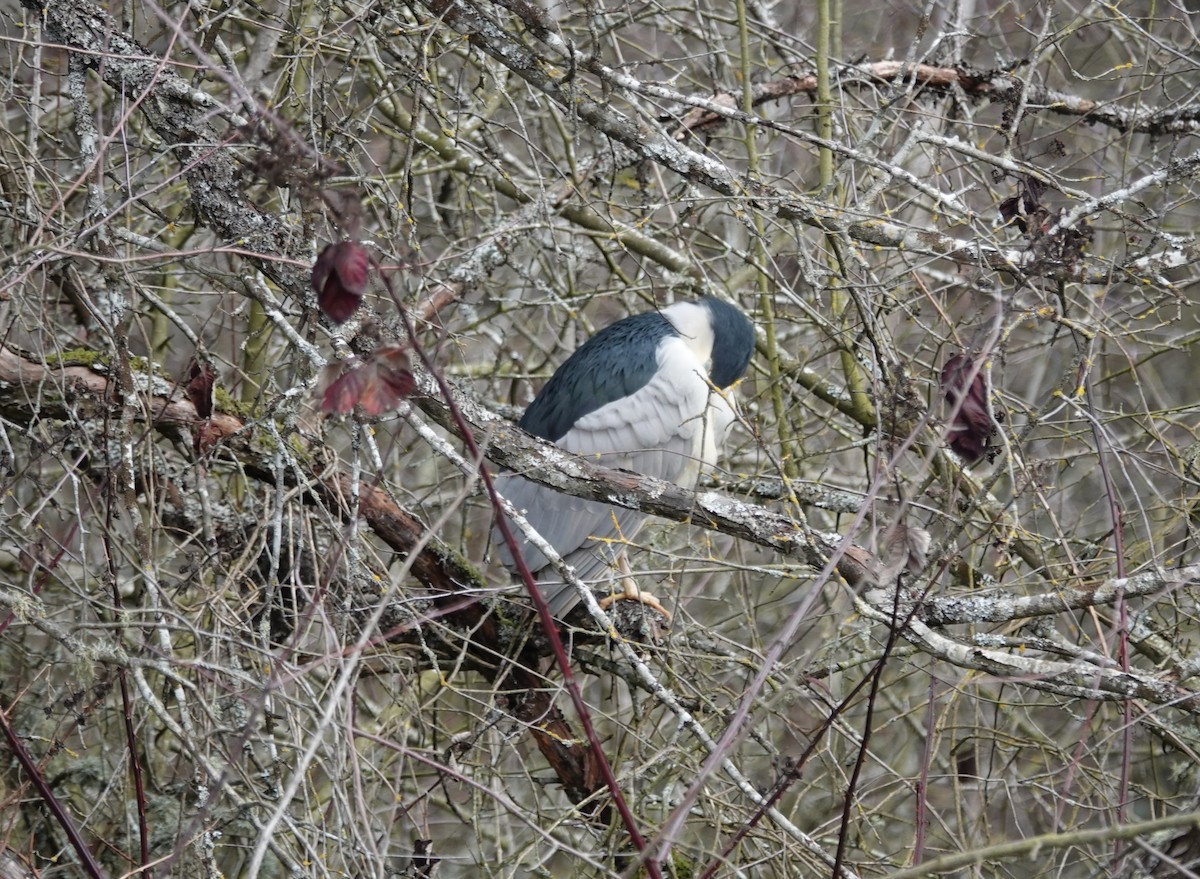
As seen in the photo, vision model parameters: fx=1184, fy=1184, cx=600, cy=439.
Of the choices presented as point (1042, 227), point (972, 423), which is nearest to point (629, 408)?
point (1042, 227)

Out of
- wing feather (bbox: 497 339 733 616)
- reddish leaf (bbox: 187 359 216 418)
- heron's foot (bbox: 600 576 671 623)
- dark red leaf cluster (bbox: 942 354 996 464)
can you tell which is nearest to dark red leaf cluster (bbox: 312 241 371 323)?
dark red leaf cluster (bbox: 942 354 996 464)

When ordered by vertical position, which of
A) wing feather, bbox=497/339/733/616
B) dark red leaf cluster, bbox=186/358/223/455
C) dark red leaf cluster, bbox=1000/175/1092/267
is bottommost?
wing feather, bbox=497/339/733/616

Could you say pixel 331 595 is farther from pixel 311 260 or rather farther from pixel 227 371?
pixel 227 371

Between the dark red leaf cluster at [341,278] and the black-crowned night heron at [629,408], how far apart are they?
9.03 ft

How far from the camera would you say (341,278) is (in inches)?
68.9

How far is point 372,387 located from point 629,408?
306 cm

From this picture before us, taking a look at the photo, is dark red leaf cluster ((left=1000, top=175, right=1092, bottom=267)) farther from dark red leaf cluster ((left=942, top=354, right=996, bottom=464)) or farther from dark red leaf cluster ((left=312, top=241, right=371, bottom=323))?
dark red leaf cluster ((left=312, top=241, right=371, bottom=323))

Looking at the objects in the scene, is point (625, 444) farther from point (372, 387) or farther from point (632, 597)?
point (372, 387)

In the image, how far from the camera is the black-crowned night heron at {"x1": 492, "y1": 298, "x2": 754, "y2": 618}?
4.56 meters

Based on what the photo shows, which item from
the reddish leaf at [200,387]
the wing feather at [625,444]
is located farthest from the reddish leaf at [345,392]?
the wing feather at [625,444]

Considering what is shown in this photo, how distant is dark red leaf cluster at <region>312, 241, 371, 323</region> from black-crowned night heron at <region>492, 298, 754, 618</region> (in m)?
2.75

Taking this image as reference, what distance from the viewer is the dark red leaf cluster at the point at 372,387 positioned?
1.75m

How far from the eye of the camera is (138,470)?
11.0 ft

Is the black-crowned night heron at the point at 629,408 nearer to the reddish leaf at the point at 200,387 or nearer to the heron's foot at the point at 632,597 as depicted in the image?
the heron's foot at the point at 632,597
